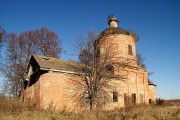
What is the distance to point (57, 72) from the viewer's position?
1567cm

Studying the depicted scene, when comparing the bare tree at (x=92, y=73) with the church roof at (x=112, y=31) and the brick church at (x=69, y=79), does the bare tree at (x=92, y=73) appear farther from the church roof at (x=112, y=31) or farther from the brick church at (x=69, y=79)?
the church roof at (x=112, y=31)

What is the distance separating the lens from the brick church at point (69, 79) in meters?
15.1

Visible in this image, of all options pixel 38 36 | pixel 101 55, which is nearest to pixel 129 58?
pixel 101 55

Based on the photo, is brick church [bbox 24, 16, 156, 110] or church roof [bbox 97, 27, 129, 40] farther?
church roof [bbox 97, 27, 129, 40]

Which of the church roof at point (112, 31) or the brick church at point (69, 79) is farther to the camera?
the church roof at point (112, 31)

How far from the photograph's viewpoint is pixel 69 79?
16.3m

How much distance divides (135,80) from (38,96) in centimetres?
1301

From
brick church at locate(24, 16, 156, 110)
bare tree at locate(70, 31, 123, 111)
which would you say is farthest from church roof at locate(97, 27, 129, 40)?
bare tree at locate(70, 31, 123, 111)

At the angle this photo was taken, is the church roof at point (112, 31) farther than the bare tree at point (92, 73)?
Yes

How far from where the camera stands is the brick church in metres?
15.1

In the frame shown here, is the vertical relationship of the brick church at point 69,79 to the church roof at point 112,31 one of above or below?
below

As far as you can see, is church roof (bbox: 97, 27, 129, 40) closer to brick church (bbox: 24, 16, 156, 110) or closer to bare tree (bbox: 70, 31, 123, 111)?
brick church (bbox: 24, 16, 156, 110)


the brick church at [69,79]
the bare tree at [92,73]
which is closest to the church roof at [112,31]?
the brick church at [69,79]

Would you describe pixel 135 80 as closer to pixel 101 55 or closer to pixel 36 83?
pixel 101 55
